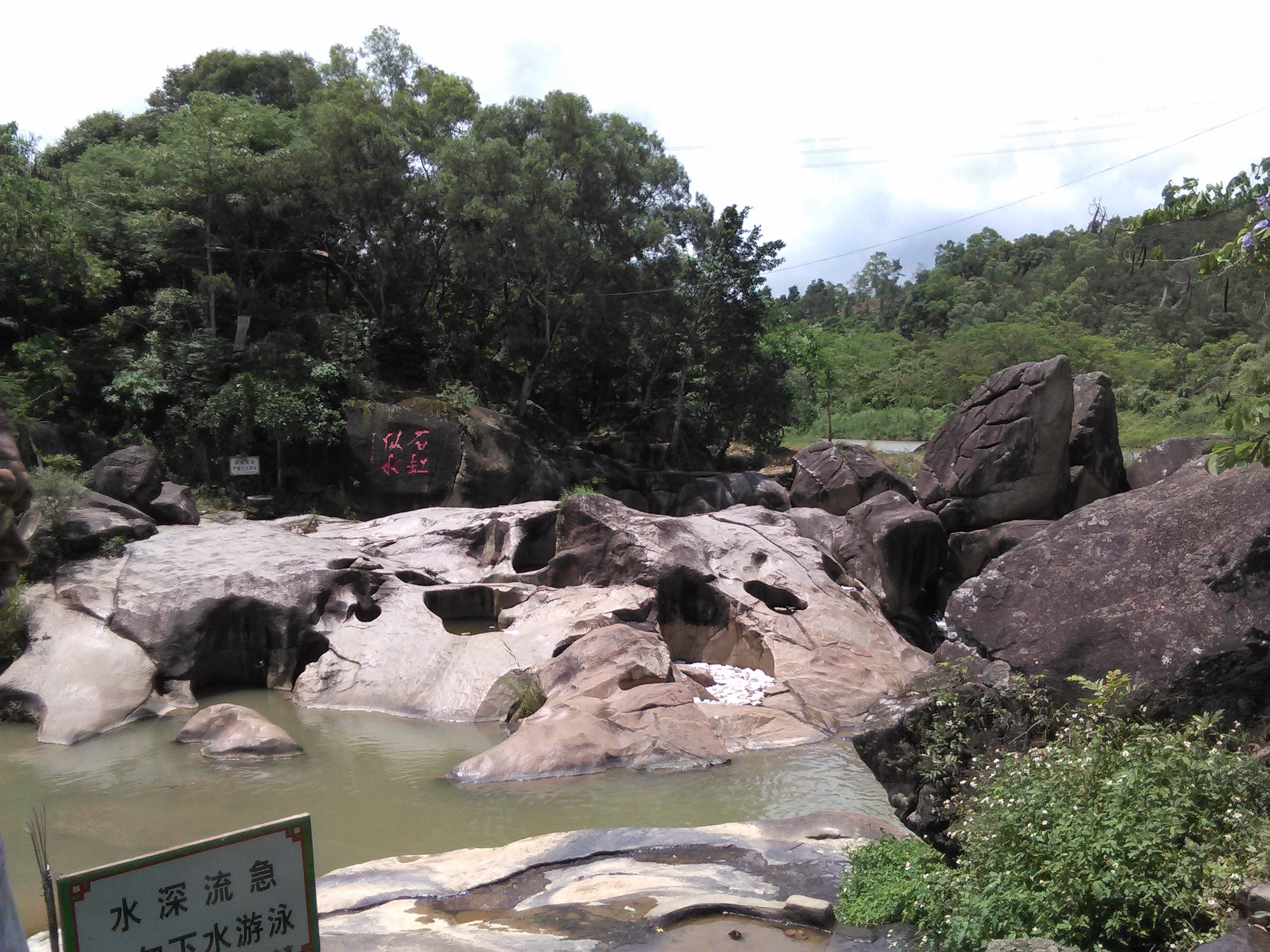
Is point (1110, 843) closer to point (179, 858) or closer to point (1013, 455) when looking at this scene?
point (179, 858)

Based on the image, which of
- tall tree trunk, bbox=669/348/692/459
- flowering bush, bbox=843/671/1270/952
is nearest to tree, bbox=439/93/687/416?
tall tree trunk, bbox=669/348/692/459

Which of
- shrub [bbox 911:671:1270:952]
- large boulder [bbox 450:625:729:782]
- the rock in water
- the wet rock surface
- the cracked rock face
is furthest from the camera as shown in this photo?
the cracked rock face

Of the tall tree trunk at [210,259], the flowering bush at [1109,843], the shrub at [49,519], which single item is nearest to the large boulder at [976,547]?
the flowering bush at [1109,843]

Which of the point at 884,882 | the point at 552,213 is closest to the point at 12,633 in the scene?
the point at 884,882

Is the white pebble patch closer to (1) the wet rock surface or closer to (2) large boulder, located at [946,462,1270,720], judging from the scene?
(1) the wet rock surface

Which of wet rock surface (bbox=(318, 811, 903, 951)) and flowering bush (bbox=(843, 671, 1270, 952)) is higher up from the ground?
flowering bush (bbox=(843, 671, 1270, 952))

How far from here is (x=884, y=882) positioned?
16.6 feet

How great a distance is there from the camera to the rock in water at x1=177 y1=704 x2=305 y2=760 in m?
9.30

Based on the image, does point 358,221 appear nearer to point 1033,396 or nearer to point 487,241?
point 487,241

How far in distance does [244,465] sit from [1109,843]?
1798cm

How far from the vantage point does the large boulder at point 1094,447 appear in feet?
49.7

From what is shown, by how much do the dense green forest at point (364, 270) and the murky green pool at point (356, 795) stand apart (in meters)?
9.27

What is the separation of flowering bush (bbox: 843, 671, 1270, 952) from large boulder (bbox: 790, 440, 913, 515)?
43.9 ft

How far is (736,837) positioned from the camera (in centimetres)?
647
